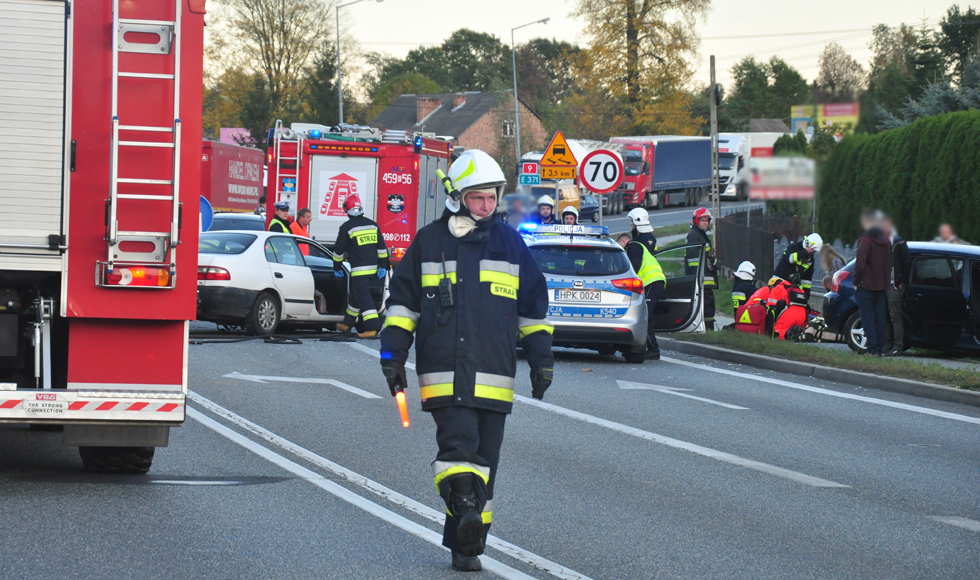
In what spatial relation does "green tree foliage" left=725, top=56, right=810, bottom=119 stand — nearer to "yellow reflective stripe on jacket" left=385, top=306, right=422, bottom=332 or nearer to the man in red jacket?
"yellow reflective stripe on jacket" left=385, top=306, right=422, bottom=332

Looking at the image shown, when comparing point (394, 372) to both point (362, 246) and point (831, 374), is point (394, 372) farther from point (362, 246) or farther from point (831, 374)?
point (362, 246)

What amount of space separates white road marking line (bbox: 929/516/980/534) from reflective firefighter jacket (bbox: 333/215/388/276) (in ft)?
32.0

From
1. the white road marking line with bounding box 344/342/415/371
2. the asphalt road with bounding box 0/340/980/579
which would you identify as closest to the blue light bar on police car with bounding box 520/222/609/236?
the white road marking line with bounding box 344/342/415/371

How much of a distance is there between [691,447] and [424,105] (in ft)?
307

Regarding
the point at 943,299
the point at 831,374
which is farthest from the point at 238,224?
the point at 943,299

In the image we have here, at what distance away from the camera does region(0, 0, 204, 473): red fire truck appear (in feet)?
20.5

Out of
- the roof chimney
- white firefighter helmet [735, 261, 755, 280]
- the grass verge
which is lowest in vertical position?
the grass verge

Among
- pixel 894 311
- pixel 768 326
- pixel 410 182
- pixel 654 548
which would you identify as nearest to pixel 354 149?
pixel 410 182

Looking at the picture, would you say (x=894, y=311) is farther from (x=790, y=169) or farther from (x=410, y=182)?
(x=410, y=182)

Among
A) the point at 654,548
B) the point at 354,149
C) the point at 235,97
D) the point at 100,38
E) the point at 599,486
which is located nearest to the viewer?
the point at 654,548

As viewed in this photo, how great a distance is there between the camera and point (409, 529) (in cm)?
615

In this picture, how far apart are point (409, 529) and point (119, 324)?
1887mm

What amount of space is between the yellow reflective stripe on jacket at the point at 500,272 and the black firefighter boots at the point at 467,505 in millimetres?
863

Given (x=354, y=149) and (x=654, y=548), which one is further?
(x=354, y=149)
